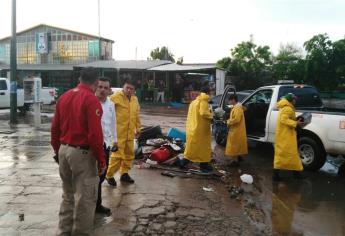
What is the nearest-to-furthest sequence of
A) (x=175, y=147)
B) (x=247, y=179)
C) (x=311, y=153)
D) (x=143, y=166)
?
(x=247, y=179) → (x=143, y=166) → (x=311, y=153) → (x=175, y=147)

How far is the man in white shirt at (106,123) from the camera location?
6.13 m

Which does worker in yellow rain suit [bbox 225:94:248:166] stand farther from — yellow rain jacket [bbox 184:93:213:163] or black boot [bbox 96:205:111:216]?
black boot [bbox 96:205:111:216]

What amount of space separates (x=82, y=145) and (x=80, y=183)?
39 centimetres

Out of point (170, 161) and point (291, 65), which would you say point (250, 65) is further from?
point (170, 161)

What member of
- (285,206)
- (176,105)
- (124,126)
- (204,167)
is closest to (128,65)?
(176,105)

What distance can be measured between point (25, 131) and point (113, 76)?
21.2 metres

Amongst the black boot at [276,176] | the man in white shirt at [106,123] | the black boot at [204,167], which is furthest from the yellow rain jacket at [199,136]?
the man in white shirt at [106,123]

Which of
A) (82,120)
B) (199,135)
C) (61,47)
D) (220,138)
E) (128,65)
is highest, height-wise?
(61,47)

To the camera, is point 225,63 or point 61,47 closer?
point 225,63

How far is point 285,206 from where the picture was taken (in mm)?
7309

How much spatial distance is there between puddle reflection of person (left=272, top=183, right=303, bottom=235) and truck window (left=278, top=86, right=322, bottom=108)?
2951 mm

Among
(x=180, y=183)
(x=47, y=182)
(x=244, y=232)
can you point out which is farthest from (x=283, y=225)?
(x=47, y=182)

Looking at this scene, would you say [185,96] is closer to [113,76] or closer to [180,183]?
[113,76]

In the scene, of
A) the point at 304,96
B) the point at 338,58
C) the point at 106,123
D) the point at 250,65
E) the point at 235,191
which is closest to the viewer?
the point at 106,123
